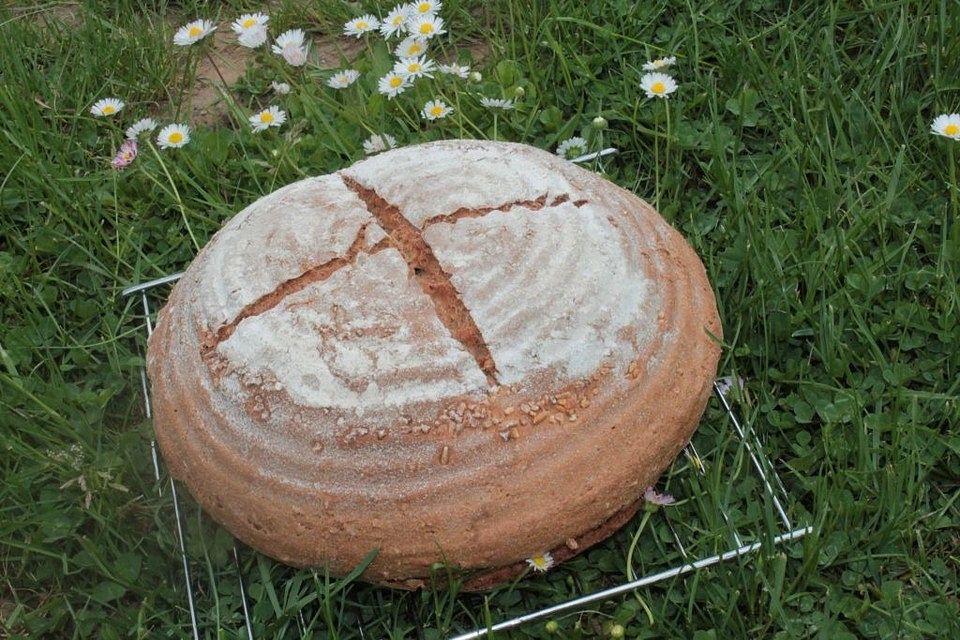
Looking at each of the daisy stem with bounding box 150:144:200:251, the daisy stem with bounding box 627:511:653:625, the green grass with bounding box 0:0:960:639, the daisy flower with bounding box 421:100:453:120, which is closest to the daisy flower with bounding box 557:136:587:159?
the green grass with bounding box 0:0:960:639

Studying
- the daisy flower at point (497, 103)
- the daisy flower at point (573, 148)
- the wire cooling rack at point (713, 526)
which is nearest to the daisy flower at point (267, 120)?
the daisy flower at point (497, 103)

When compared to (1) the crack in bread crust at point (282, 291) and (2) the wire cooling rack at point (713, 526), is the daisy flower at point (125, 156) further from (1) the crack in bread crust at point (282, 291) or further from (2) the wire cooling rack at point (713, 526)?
(1) the crack in bread crust at point (282, 291)

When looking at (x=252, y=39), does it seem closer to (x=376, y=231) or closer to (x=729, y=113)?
(x=376, y=231)

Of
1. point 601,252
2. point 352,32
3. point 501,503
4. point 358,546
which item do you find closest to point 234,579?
point 358,546

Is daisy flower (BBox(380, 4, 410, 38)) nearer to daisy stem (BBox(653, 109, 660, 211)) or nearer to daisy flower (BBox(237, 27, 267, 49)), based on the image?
daisy flower (BBox(237, 27, 267, 49))

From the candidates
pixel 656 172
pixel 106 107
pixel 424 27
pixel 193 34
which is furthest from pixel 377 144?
pixel 106 107
